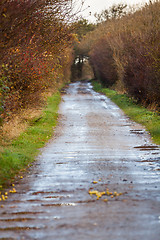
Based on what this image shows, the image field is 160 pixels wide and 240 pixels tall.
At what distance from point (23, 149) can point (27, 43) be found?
4.11 metres

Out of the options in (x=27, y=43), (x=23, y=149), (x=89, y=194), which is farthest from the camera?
(x=27, y=43)

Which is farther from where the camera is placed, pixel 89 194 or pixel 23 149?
pixel 23 149

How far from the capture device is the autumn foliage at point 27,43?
35.8ft

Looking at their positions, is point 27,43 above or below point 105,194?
above

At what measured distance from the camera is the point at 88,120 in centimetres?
2112

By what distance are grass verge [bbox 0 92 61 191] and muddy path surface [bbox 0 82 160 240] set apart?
1.13 ft

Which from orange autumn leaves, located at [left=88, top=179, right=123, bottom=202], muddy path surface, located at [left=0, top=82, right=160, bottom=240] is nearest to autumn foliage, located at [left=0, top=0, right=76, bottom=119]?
muddy path surface, located at [left=0, top=82, right=160, bottom=240]

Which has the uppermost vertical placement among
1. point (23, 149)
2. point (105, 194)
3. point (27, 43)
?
point (27, 43)

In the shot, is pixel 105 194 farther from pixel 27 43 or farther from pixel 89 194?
pixel 27 43

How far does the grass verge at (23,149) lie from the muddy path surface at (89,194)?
34cm

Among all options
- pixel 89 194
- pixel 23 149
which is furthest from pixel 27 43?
pixel 89 194

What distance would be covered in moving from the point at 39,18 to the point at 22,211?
9.64 meters

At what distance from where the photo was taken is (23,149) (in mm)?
11875

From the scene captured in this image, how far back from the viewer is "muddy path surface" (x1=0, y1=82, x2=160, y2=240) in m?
5.35
